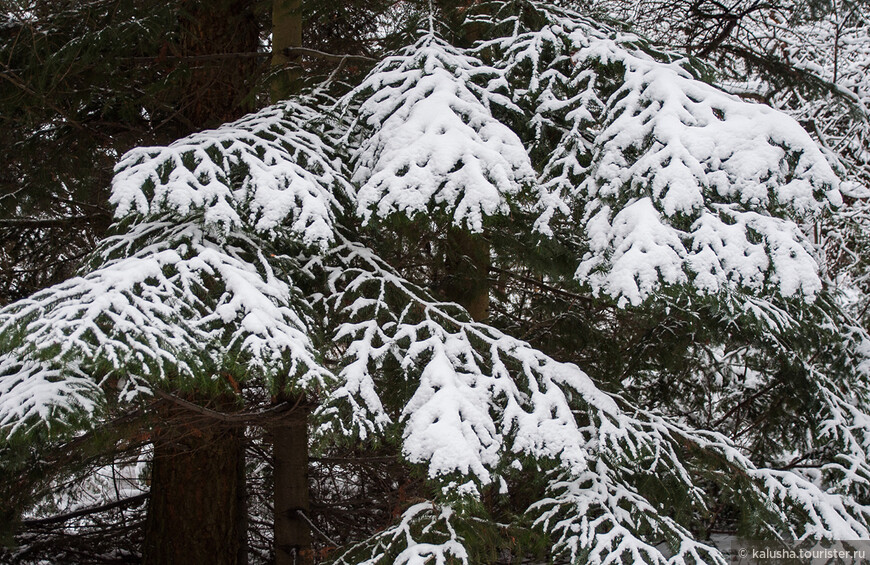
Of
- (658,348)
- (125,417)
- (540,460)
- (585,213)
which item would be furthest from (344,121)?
(658,348)

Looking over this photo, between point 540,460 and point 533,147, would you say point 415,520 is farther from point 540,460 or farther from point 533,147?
point 533,147

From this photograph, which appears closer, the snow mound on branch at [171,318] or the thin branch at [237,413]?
the snow mound on branch at [171,318]

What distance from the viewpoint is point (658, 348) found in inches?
200

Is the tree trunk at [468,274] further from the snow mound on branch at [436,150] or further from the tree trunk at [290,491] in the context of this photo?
the tree trunk at [290,491]

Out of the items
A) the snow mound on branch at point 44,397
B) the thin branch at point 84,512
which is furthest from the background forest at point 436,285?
the thin branch at point 84,512

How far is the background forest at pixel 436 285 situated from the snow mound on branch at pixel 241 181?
0.05ft

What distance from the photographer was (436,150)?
2992mm

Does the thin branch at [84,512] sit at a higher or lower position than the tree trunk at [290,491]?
lower

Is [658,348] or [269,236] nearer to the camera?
[269,236]

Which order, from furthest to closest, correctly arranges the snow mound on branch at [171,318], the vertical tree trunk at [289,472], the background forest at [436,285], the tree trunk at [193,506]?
the tree trunk at [193,506] → the vertical tree trunk at [289,472] → the background forest at [436,285] → the snow mound on branch at [171,318]

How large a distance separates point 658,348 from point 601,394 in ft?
6.19

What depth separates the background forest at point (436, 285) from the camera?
265 centimetres

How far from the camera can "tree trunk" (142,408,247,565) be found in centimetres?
504

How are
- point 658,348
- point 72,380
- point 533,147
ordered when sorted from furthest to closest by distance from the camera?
point 658,348 < point 533,147 < point 72,380
